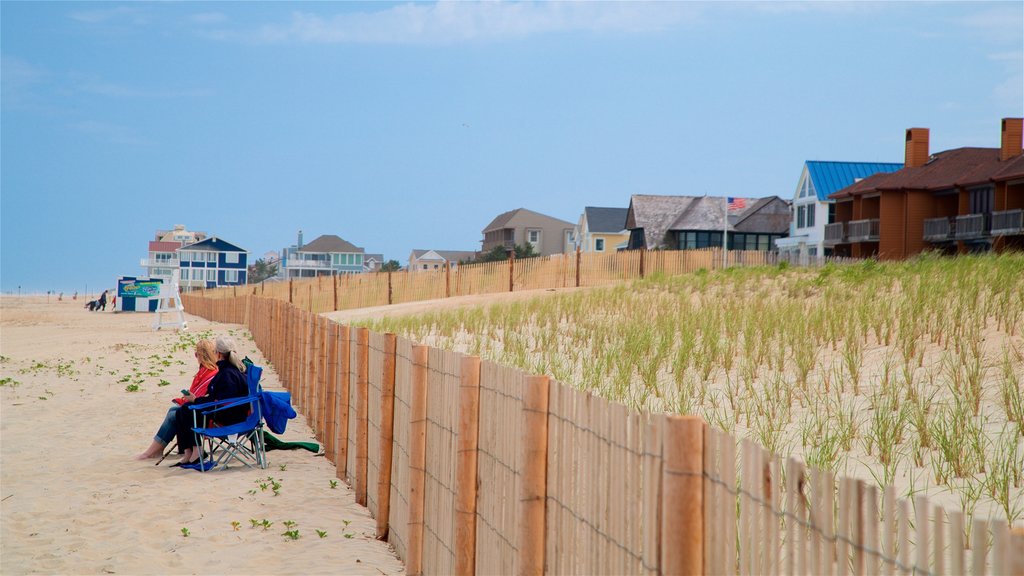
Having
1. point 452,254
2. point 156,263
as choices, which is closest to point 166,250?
point 156,263

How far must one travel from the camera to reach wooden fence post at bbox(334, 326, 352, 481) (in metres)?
7.76

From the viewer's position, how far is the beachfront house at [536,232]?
8544 cm

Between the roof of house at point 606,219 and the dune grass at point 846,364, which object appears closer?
the dune grass at point 846,364

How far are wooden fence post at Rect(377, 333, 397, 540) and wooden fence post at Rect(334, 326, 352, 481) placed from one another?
1556 mm

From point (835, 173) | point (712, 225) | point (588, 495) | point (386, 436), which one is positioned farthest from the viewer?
point (712, 225)

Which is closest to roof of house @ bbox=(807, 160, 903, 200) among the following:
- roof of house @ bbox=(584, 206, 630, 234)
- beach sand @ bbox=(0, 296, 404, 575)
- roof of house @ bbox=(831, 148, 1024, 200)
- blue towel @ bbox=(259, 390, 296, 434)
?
roof of house @ bbox=(831, 148, 1024, 200)

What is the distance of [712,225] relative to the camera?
2448 inches

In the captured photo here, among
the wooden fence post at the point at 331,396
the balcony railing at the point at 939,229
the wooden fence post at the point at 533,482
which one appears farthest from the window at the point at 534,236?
the wooden fence post at the point at 533,482

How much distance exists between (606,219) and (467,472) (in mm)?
70118

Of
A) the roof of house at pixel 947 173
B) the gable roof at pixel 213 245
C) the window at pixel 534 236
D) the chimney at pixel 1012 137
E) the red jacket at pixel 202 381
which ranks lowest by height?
the red jacket at pixel 202 381

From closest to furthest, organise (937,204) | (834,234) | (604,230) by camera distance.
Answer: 1. (937,204)
2. (834,234)
3. (604,230)

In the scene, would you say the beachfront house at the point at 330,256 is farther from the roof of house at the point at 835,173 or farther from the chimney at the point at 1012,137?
the chimney at the point at 1012,137

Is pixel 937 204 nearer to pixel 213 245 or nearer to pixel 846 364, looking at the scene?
pixel 846 364

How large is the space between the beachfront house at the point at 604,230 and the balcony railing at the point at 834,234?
22427mm
